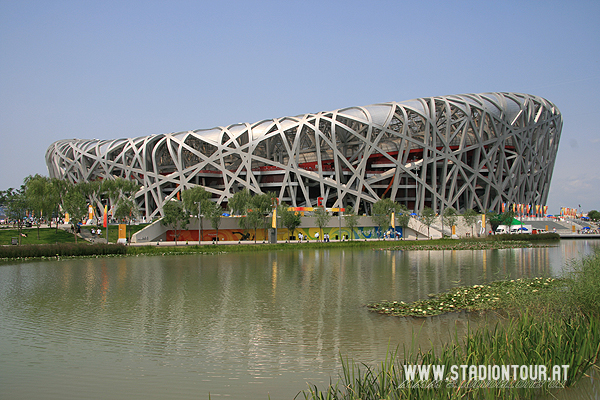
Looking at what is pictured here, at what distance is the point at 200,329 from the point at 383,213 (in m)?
46.1

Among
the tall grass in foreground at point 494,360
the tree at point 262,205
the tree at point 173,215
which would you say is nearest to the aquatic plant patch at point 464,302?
the tall grass in foreground at point 494,360

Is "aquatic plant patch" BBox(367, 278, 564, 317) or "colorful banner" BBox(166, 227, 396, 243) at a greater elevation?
"colorful banner" BBox(166, 227, 396, 243)

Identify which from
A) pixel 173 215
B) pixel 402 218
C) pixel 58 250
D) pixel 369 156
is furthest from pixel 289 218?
pixel 58 250

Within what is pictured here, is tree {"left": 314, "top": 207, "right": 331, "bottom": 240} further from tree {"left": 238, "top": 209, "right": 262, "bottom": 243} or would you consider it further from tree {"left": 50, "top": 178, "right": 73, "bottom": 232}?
tree {"left": 50, "top": 178, "right": 73, "bottom": 232}

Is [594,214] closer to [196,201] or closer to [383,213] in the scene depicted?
[383,213]

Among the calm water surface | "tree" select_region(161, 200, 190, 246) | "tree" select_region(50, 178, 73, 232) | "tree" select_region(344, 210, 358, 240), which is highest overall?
"tree" select_region(50, 178, 73, 232)

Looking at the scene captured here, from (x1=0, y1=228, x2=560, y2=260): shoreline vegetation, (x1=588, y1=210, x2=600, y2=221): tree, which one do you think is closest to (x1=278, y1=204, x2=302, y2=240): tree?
(x1=0, y1=228, x2=560, y2=260): shoreline vegetation

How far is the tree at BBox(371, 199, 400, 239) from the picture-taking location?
56781mm

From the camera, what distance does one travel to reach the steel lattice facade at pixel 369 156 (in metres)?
67.3

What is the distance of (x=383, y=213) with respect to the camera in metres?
57.4

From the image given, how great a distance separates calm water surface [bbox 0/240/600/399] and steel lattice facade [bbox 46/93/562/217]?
141 feet

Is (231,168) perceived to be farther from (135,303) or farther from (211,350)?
(211,350)

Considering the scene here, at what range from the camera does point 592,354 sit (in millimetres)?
8055

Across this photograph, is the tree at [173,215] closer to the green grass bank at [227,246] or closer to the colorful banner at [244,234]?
the colorful banner at [244,234]
